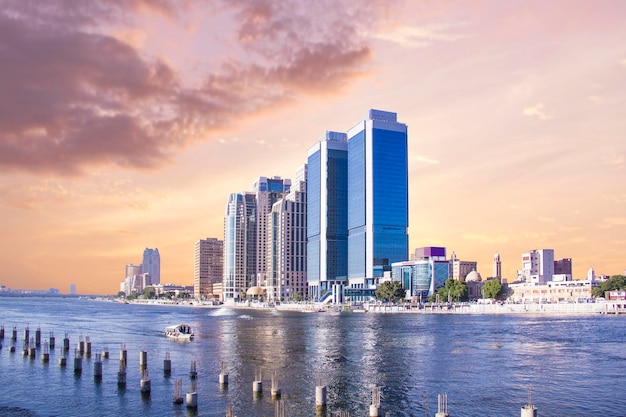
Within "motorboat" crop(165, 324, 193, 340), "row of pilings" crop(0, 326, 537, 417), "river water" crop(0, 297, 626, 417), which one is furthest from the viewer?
"motorboat" crop(165, 324, 193, 340)

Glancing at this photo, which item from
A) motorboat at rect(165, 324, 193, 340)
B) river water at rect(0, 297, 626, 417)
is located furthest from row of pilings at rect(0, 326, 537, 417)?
motorboat at rect(165, 324, 193, 340)

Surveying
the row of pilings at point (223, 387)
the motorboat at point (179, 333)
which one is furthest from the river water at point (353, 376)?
the motorboat at point (179, 333)

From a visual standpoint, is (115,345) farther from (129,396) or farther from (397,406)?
(397,406)

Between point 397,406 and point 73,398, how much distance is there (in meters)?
40.7

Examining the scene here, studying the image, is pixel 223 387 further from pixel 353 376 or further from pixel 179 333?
pixel 179 333

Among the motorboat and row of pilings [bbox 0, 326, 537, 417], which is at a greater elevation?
row of pilings [bbox 0, 326, 537, 417]

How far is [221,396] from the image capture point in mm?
75750

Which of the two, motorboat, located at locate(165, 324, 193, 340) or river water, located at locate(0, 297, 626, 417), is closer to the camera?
river water, located at locate(0, 297, 626, 417)

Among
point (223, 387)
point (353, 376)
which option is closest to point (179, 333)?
point (353, 376)

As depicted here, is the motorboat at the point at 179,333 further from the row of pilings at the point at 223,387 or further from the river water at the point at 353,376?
the row of pilings at the point at 223,387

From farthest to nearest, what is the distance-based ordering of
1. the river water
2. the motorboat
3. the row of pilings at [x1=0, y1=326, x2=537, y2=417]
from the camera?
the motorboat → the river water → the row of pilings at [x1=0, y1=326, x2=537, y2=417]

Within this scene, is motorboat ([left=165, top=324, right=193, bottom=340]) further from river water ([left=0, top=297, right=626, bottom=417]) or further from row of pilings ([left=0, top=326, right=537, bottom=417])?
row of pilings ([left=0, top=326, right=537, bottom=417])

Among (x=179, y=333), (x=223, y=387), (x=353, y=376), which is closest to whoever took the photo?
(x=223, y=387)

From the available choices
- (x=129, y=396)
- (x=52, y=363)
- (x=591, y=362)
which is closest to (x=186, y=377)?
(x=129, y=396)
